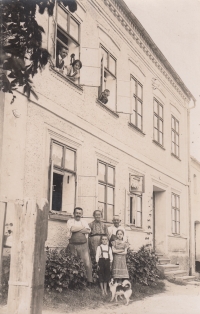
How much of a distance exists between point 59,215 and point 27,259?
4.48 m

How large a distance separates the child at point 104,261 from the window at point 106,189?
5.97 feet

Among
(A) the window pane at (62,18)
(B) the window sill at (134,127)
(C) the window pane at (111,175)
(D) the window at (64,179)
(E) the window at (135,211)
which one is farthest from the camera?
(E) the window at (135,211)

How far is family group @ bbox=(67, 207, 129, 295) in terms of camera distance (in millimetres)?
7555

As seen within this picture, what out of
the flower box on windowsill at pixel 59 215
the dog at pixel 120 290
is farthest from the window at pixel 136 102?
the dog at pixel 120 290

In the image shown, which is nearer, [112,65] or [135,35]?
[112,65]

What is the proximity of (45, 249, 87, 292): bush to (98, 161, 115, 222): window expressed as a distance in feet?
7.75

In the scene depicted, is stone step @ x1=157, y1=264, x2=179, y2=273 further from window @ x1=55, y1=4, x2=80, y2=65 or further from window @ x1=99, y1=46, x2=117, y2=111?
window @ x1=55, y1=4, x2=80, y2=65

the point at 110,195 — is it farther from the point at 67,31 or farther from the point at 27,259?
the point at 27,259

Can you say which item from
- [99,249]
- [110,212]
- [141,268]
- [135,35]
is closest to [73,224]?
[99,249]

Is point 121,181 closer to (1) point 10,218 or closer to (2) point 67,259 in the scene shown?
(2) point 67,259

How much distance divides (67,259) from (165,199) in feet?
24.7

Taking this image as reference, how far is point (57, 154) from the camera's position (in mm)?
7973

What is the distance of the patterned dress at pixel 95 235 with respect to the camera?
8148 mm

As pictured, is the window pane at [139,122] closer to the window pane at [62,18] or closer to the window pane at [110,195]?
the window pane at [110,195]
